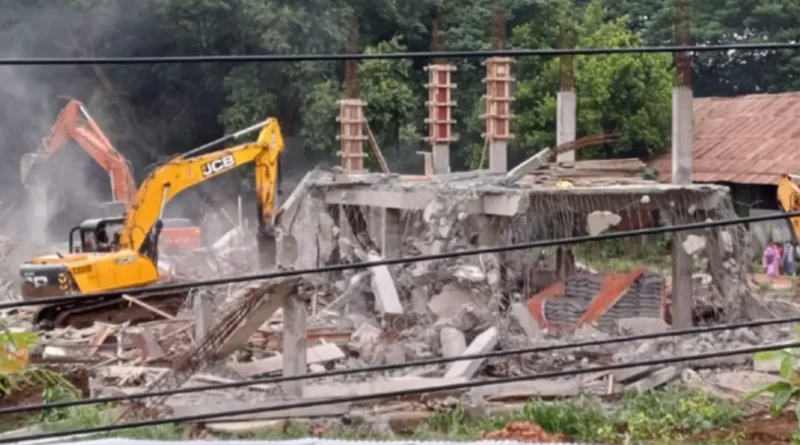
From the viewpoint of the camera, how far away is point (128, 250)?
57.3ft

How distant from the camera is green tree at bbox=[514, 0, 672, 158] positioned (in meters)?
29.8

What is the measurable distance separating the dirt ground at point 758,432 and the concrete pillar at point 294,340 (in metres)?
4.35

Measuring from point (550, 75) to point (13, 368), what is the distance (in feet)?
92.0

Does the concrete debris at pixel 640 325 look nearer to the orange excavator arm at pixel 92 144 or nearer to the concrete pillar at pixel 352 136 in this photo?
the concrete pillar at pixel 352 136

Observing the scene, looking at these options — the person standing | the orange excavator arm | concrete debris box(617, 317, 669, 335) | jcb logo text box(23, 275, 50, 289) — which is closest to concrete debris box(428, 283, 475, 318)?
concrete debris box(617, 317, 669, 335)

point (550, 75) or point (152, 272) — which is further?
point (550, 75)

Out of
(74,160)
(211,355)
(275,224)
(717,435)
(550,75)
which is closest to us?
(717,435)

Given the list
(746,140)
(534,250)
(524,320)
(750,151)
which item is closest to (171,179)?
(534,250)

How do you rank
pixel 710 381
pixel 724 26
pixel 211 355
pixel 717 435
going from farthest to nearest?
pixel 724 26
pixel 710 381
pixel 211 355
pixel 717 435

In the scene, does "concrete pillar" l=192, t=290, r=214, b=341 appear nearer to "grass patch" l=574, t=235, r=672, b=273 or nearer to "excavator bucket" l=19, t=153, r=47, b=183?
"grass patch" l=574, t=235, r=672, b=273

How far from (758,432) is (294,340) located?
5198mm

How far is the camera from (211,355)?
13.5m

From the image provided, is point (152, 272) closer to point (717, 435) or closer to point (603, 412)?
point (603, 412)

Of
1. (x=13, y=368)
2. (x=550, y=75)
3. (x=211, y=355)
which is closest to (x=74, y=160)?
(x=550, y=75)
